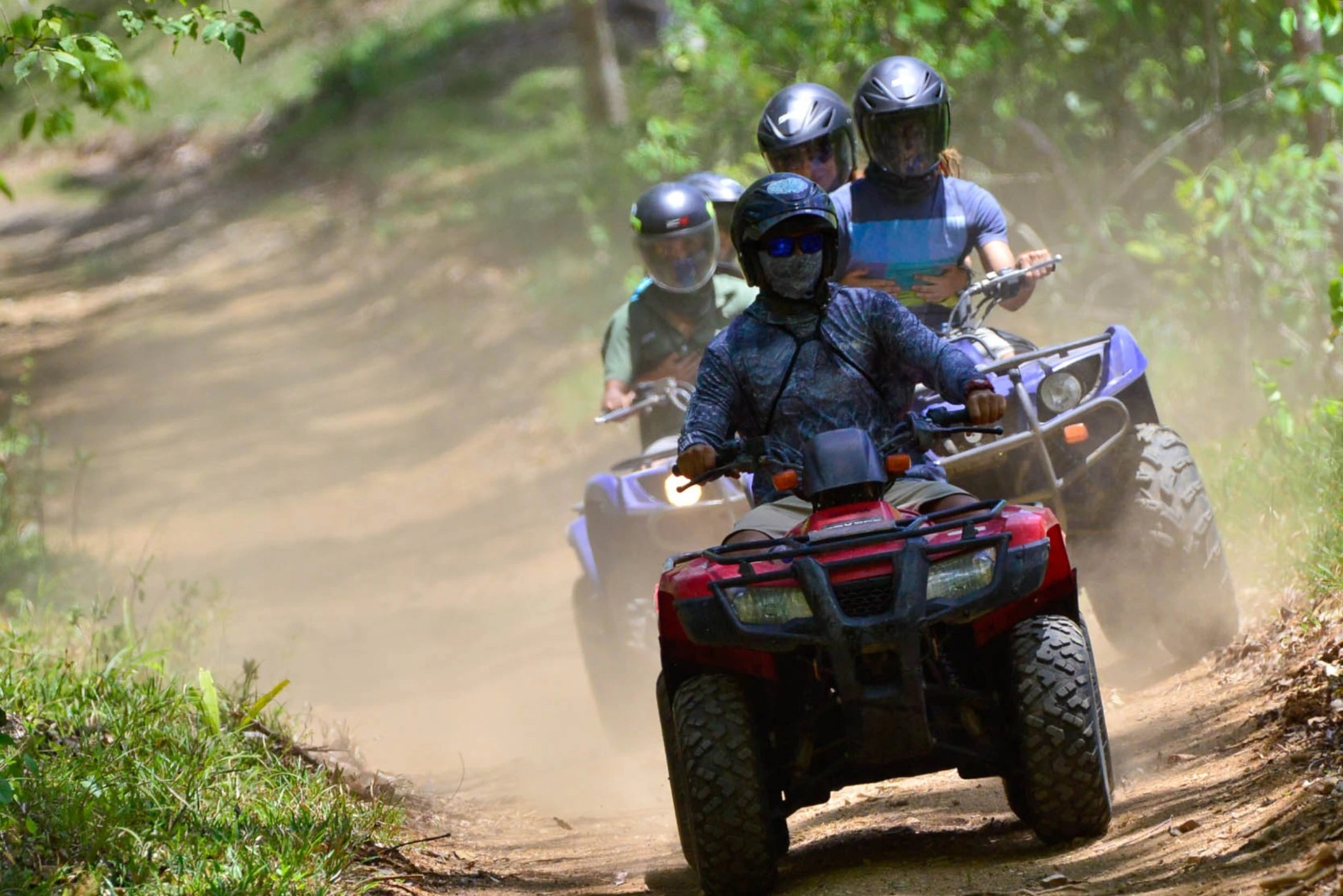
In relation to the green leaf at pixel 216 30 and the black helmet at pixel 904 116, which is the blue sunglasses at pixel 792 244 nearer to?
the green leaf at pixel 216 30

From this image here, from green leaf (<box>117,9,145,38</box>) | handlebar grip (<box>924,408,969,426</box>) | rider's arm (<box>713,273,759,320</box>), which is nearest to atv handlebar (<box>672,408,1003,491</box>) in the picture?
handlebar grip (<box>924,408,969,426</box>)

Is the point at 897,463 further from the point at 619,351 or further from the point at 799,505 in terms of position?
the point at 619,351

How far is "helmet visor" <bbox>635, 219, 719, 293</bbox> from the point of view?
8.83m

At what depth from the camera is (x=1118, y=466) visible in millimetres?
6875

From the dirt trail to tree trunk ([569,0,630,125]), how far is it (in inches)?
122

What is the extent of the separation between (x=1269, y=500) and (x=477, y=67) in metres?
25.2

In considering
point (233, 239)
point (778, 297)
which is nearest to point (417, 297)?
point (233, 239)

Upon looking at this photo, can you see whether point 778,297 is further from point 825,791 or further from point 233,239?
point 233,239

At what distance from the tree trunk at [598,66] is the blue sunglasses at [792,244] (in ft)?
54.0

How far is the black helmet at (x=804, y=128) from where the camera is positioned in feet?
27.3

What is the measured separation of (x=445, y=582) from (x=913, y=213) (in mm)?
7287

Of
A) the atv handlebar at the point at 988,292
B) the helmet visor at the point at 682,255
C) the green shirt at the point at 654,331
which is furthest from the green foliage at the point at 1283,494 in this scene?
the helmet visor at the point at 682,255

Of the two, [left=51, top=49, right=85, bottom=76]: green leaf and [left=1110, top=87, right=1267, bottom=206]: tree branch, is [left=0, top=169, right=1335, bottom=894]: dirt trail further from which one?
[left=1110, top=87, right=1267, bottom=206]: tree branch

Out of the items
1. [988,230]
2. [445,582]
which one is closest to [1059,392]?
[988,230]
